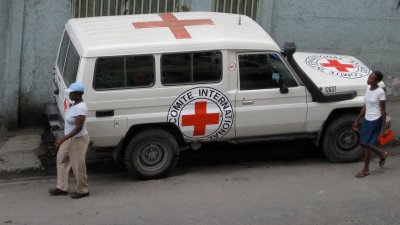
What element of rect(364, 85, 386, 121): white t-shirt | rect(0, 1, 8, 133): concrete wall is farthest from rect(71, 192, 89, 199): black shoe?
rect(364, 85, 386, 121): white t-shirt

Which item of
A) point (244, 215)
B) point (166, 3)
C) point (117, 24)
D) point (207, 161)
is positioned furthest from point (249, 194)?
point (166, 3)

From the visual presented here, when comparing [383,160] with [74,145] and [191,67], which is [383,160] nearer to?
[191,67]

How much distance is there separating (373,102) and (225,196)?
2.22m

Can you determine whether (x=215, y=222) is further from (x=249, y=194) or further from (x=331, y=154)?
(x=331, y=154)

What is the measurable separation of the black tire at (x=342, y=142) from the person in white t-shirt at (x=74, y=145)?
330 centimetres

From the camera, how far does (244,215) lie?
25.0ft

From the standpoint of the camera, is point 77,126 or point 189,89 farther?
point 189,89

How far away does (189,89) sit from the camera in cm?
846

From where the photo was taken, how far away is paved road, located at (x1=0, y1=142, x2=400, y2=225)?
24.8ft

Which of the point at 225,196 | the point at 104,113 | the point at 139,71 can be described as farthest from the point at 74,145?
the point at 225,196

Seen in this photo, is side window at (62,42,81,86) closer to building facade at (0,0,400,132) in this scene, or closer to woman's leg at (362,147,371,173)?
building facade at (0,0,400,132)

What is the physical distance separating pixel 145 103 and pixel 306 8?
14.2 feet

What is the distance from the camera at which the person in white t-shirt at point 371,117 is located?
855 centimetres

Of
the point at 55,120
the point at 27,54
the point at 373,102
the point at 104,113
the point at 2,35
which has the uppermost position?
the point at 2,35
